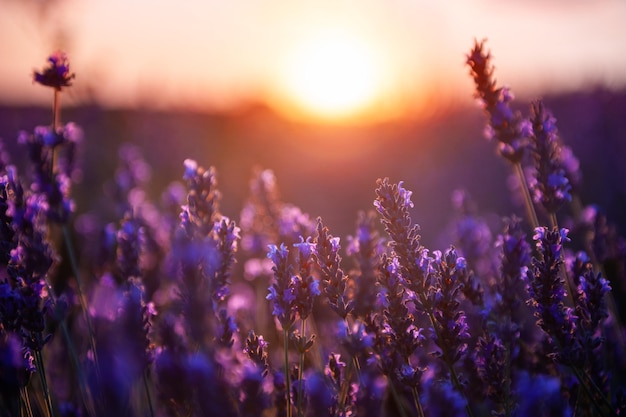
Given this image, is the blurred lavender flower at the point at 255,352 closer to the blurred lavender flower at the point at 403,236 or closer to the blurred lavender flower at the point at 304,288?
the blurred lavender flower at the point at 304,288

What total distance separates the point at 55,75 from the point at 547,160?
2155mm

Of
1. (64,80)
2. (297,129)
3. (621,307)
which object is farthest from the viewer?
(297,129)

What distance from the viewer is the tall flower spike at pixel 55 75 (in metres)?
2.72

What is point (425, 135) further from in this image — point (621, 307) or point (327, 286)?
point (327, 286)

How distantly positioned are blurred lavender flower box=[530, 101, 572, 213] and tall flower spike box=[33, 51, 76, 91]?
203 centimetres

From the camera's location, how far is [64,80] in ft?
9.01

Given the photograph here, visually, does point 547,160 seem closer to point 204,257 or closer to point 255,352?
point 255,352

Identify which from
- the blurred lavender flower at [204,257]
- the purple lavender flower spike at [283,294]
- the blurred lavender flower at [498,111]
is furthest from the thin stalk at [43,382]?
the blurred lavender flower at [498,111]

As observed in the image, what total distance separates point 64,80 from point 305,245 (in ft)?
4.86

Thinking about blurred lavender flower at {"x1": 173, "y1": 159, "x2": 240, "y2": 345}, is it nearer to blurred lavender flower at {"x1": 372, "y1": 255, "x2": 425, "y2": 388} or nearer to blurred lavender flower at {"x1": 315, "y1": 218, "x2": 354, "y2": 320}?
blurred lavender flower at {"x1": 315, "y1": 218, "x2": 354, "y2": 320}

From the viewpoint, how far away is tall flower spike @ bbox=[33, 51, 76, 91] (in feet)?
8.93

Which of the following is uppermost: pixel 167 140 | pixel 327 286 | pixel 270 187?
pixel 167 140

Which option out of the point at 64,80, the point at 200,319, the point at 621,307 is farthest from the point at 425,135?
the point at 200,319

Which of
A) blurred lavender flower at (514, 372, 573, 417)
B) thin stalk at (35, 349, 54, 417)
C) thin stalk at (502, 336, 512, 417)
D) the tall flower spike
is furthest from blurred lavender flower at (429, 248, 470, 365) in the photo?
the tall flower spike
